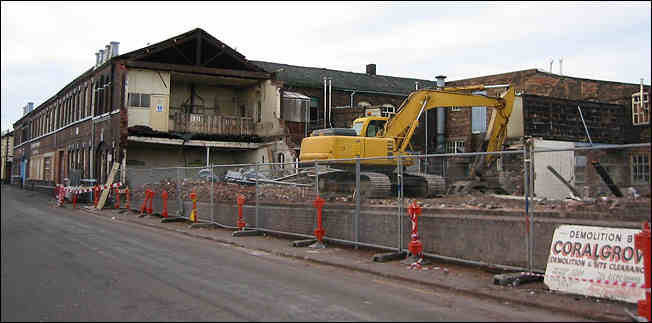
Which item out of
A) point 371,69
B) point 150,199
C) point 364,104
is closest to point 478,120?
point 364,104

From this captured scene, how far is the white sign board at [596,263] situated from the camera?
7.53m

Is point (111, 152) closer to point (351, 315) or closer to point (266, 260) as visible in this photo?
point (266, 260)

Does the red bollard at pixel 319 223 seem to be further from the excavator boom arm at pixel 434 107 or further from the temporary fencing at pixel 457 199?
the excavator boom arm at pixel 434 107

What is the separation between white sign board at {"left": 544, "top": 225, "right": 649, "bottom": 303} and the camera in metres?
7.53

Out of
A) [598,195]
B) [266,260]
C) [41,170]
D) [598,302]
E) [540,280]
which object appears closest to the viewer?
[598,302]

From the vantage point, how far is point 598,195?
27.5 ft

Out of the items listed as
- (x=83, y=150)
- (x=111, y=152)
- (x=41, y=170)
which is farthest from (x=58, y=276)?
(x=41, y=170)

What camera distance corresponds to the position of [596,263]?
26.2 feet

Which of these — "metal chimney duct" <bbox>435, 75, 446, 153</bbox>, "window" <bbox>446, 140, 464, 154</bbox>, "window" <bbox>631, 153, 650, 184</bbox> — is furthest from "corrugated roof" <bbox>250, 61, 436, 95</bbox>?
"window" <bbox>631, 153, 650, 184</bbox>

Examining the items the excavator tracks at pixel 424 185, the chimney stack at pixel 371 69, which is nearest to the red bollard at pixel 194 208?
the excavator tracks at pixel 424 185

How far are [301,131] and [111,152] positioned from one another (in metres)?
10.6

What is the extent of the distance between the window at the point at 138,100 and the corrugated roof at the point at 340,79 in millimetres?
8726

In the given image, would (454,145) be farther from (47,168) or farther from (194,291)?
(47,168)

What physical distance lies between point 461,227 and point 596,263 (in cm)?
282
